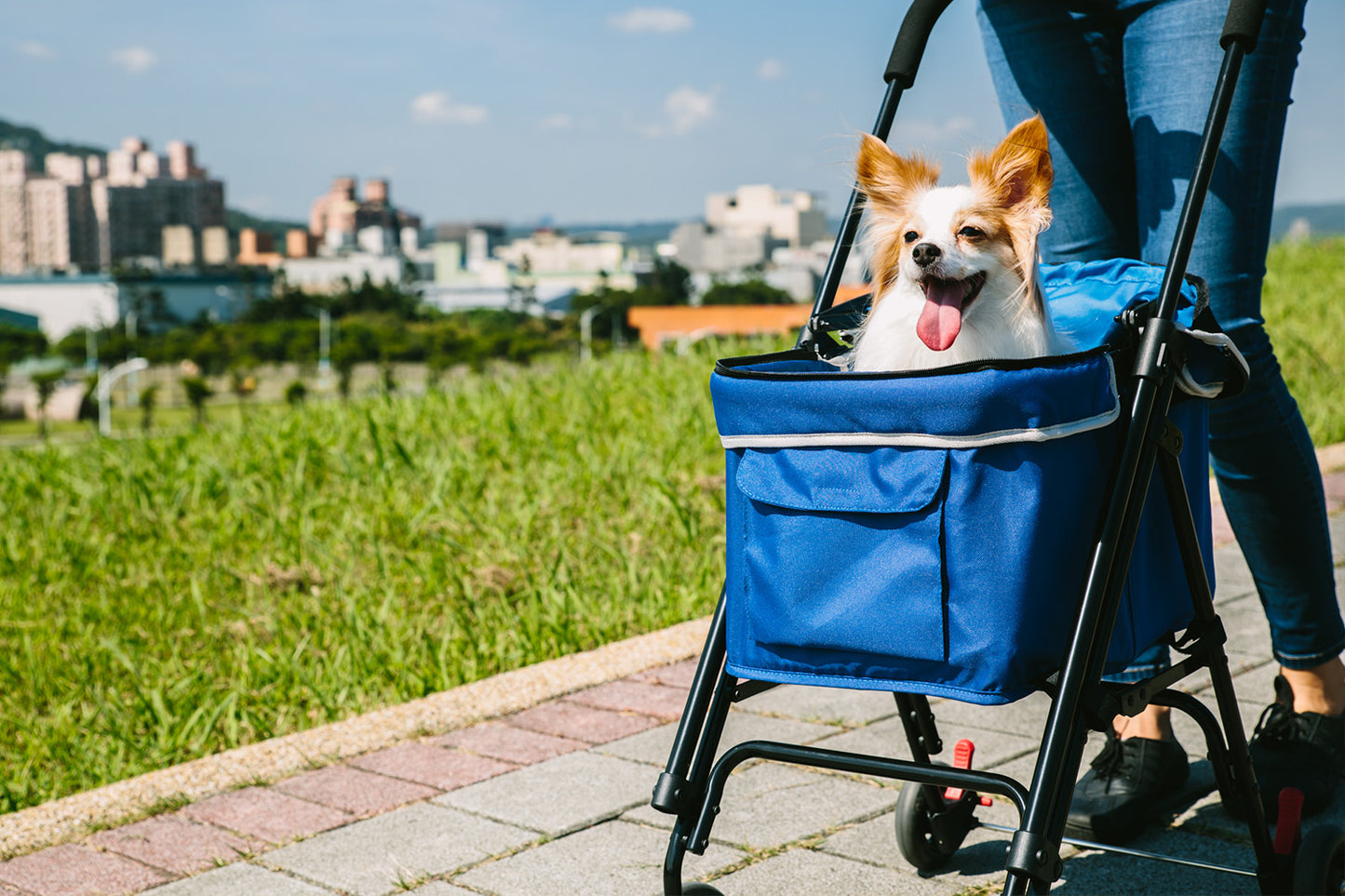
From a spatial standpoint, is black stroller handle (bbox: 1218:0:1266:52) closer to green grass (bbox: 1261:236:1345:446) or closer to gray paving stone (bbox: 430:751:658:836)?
gray paving stone (bbox: 430:751:658:836)

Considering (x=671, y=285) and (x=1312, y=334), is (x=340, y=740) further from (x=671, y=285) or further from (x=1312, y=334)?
(x=671, y=285)

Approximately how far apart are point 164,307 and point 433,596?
15681cm

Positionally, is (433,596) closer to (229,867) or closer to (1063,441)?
(229,867)

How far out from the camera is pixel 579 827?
222cm

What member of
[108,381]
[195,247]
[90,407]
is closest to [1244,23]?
[90,407]

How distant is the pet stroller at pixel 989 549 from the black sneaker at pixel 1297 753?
0.41 meters

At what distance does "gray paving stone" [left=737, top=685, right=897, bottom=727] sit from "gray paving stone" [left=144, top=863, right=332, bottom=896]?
105 cm

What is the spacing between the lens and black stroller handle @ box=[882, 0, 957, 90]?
6.72 feet

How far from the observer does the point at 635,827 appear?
2.22 meters

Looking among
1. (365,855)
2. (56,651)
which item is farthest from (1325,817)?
(56,651)

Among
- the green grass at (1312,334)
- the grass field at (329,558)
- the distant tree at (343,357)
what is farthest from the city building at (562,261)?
the grass field at (329,558)

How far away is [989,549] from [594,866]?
3.27 ft

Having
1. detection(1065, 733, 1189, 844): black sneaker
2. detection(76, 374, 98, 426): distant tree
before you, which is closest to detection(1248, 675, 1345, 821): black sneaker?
detection(1065, 733, 1189, 844): black sneaker

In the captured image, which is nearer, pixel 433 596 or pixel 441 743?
pixel 441 743
